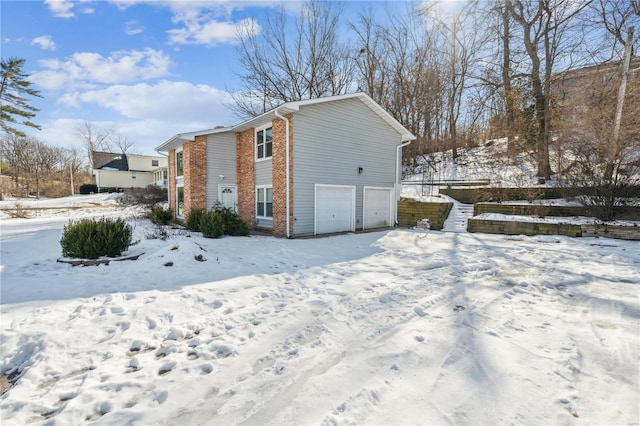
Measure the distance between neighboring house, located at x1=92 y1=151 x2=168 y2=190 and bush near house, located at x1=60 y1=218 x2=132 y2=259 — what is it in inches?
1266

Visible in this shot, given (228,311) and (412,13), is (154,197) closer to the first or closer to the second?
(228,311)

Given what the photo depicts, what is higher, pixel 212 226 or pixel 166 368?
pixel 212 226

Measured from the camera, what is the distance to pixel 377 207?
43.0 ft

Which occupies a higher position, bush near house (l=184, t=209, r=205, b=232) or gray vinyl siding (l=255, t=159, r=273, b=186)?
gray vinyl siding (l=255, t=159, r=273, b=186)

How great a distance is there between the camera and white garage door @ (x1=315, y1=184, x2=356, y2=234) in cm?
1106

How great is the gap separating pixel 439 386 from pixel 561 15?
62.5ft

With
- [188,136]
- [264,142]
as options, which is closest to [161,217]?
[188,136]

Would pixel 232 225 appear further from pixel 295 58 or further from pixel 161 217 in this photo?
pixel 295 58

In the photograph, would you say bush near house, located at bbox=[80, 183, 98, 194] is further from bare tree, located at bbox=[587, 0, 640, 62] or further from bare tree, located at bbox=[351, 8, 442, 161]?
bare tree, located at bbox=[587, 0, 640, 62]

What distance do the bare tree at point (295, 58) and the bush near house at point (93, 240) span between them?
56.6ft

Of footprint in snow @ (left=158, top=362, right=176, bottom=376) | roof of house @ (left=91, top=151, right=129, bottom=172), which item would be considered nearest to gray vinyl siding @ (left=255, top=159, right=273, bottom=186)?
footprint in snow @ (left=158, top=362, right=176, bottom=376)

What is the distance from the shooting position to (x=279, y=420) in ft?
6.95

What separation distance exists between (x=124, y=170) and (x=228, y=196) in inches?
1272

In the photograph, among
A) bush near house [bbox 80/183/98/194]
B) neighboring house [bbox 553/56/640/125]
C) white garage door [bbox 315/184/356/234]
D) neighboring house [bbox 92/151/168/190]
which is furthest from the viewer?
neighboring house [bbox 92/151/168/190]
